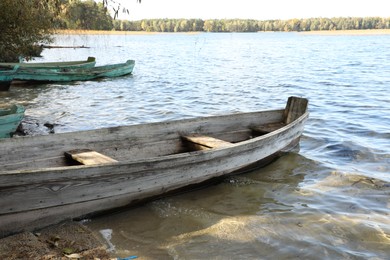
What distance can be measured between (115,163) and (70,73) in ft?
48.1

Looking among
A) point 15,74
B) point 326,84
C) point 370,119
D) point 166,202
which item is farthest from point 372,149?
point 15,74

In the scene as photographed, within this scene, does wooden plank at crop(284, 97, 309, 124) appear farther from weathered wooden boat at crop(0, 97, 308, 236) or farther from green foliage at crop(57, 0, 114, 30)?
green foliage at crop(57, 0, 114, 30)

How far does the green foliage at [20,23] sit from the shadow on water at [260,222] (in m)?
8.23

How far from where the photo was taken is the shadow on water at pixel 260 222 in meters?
4.33

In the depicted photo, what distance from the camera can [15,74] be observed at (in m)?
15.4

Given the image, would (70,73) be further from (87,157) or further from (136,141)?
(87,157)

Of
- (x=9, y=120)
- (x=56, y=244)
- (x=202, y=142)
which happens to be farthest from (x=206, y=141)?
(x=9, y=120)

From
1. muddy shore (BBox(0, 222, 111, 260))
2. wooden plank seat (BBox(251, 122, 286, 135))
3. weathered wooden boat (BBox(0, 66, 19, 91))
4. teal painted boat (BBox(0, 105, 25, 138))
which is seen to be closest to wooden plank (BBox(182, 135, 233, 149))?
wooden plank seat (BBox(251, 122, 286, 135))

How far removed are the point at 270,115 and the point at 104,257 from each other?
17.0 ft

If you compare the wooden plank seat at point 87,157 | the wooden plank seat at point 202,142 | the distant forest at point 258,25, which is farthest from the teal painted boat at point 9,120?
the distant forest at point 258,25

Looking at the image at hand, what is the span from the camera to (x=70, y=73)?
18.0 m

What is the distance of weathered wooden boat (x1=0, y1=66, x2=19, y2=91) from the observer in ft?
46.6

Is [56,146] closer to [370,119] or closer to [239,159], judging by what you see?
[239,159]

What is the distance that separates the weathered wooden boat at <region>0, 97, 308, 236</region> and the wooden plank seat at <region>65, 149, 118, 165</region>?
1cm
